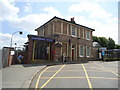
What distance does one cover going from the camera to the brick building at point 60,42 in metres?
18.3

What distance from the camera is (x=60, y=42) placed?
66.8ft

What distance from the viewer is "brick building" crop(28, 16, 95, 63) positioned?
59.9 feet

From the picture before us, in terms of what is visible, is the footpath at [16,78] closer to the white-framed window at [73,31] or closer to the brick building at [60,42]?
the brick building at [60,42]

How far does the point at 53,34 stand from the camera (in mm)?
20141

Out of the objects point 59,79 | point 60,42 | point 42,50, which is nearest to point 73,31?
point 60,42

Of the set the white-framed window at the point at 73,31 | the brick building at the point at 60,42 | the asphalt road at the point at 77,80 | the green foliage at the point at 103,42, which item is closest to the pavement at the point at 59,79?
the asphalt road at the point at 77,80

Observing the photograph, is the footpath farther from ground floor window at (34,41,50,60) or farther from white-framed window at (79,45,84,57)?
white-framed window at (79,45,84,57)

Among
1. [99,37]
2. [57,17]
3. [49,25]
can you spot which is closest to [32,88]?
[57,17]

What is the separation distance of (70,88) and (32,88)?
2.03 metres

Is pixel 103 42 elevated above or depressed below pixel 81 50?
above

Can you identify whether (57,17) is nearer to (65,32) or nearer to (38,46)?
(65,32)

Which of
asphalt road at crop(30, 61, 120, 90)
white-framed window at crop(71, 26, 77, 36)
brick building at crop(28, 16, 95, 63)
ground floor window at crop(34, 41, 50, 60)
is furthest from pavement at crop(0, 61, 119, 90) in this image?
white-framed window at crop(71, 26, 77, 36)

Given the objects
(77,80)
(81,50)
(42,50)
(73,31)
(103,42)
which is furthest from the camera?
(103,42)

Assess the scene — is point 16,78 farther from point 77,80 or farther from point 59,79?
point 77,80
